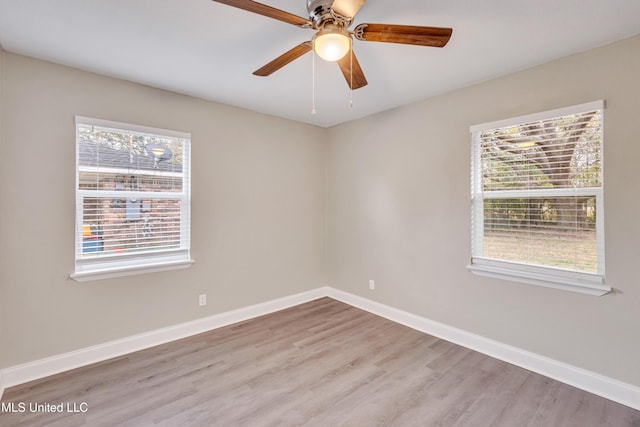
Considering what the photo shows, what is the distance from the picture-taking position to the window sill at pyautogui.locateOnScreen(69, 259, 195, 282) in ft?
8.02

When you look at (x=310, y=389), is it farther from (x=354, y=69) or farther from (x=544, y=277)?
(x=354, y=69)

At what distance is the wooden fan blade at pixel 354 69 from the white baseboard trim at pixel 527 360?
8.11 ft

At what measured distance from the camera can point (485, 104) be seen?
2668 mm

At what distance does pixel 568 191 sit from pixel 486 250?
782 mm

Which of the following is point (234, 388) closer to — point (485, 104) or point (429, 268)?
point (429, 268)

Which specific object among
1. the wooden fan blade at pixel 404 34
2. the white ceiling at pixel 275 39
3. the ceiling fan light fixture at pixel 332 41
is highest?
the white ceiling at pixel 275 39

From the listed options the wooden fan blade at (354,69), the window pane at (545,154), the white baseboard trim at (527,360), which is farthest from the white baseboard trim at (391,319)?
the wooden fan blade at (354,69)

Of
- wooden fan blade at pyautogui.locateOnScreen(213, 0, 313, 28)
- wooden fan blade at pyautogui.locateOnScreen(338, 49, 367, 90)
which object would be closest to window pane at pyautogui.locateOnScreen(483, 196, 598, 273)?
wooden fan blade at pyautogui.locateOnScreen(338, 49, 367, 90)

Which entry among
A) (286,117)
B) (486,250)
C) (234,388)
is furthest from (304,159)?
(234,388)

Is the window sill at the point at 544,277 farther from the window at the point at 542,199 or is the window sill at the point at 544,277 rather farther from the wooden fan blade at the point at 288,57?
the wooden fan blade at the point at 288,57

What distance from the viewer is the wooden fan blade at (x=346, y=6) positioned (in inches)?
54.1

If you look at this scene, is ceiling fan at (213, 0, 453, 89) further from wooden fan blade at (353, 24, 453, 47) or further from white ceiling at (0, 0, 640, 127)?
white ceiling at (0, 0, 640, 127)

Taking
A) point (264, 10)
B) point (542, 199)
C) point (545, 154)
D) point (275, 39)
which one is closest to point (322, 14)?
point (264, 10)

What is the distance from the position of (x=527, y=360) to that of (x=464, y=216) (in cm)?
130
